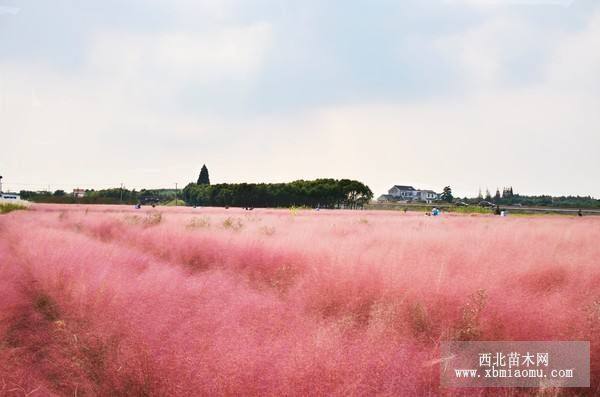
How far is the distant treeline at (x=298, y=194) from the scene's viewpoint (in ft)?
242

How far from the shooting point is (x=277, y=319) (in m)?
3.59

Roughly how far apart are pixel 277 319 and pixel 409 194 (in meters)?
148

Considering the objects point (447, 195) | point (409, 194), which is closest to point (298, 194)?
point (447, 195)

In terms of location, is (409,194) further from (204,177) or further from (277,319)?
(277,319)

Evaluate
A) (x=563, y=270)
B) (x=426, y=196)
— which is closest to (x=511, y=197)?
(x=426, y=196)

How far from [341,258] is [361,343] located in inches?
114

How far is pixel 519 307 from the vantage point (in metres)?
3.83

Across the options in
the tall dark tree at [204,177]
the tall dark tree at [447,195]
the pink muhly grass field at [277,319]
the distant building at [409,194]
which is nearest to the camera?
the pink muhly grass field at [277,319]

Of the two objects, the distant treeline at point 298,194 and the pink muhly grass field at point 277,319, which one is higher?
the distant treeline at point 298,194

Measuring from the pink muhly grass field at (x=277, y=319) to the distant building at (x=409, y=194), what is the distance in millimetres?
138481

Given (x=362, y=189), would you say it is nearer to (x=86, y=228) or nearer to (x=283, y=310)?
(x=86, y=228)

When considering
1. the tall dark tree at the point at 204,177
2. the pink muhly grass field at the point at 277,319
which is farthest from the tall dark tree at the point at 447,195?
the pink muhly grass field at the point at 277,319

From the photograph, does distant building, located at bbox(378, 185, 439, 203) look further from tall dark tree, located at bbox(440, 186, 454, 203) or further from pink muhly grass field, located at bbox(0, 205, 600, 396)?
pink muhly grass field, located at bbox(0, 205, 600, 396)

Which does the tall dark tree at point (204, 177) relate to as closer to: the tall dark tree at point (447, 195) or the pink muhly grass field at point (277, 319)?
the tall dark tree at point (447, 195)
